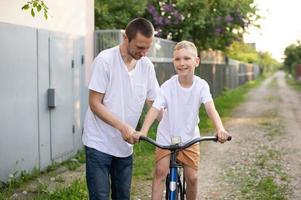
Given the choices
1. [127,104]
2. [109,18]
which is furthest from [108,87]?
[109,18]

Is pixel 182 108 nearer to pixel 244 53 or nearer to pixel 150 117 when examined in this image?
pixel 150 117

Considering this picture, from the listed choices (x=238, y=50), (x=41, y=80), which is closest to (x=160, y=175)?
(x=41, y=80)

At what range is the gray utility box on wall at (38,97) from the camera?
6.39 m

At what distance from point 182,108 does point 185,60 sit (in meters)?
0.40

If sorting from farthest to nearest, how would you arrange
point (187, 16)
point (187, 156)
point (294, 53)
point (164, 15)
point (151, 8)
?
point (294, 53)
point (187, 16)
point (164, 15)
point (151, 8)
point (187, 156)

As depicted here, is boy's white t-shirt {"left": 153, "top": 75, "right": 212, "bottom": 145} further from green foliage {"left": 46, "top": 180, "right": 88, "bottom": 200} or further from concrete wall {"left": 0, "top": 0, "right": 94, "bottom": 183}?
concrete wall {"left": 0, "top": 0, "right": 94, "bottom": 183}

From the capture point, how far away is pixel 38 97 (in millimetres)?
7148

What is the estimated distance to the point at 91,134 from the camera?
3.63 metres

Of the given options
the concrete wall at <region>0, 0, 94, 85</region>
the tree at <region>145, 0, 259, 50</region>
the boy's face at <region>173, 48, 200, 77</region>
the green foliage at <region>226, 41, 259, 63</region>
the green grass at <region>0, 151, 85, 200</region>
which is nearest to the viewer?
the boy's face at <region>173, 48, 200, 77</region>

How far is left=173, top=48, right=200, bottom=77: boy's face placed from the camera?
12.8 ft

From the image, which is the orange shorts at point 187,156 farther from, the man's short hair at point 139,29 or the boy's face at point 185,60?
the man's short hair at point 139,29

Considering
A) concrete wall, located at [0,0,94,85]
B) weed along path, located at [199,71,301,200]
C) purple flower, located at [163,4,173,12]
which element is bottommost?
weed along path, located at [199,71,301,200]

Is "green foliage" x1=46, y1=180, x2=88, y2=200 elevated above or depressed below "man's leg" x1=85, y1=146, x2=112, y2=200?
below

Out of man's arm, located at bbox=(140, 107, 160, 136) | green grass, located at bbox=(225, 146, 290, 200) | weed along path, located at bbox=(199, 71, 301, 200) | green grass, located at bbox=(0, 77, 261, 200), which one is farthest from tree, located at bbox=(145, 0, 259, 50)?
man's arm, located at bbox=(140, 107, 160, 136)
